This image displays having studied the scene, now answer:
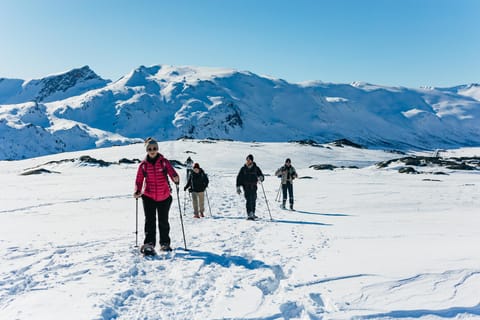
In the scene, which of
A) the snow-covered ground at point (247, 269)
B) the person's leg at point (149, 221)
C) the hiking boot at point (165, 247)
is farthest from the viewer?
the hiking boot at point (165, 247)

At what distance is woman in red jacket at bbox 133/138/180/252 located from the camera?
8.23 m

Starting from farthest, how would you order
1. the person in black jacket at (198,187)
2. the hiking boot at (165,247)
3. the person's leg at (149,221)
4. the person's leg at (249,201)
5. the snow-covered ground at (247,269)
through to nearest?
the person in black jacket at (198,187), the person's leg at (249,201), the hiking boot at (165,247), the person's leg at (149,221), the snow-covered ground at (247,269)

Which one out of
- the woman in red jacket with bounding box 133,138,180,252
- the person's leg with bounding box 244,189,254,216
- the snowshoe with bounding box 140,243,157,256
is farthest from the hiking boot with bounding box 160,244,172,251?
the person's leg with bounding box 244,189,254,216

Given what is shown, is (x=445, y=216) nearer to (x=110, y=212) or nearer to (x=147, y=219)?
(x=147, y=219)

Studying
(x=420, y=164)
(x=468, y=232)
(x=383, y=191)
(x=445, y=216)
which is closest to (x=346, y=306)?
(x=468, y=232)

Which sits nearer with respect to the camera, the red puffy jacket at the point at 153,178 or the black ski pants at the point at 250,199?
the red puffy jacket at the point at 153,178

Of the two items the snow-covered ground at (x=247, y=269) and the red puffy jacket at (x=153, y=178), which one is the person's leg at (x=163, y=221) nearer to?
the red puffy jacket at (x=153, y=178)

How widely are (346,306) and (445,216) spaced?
435 inches

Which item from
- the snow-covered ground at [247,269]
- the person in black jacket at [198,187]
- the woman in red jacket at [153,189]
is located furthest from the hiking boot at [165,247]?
the person in black jacket at [198,187]

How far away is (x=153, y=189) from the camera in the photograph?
8266mm

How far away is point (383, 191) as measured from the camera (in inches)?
971

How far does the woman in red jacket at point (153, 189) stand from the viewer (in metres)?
8.23

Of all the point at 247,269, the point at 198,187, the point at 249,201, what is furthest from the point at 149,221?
the point at 198,187

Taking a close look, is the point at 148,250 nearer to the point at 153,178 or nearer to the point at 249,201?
the point at 153,178
